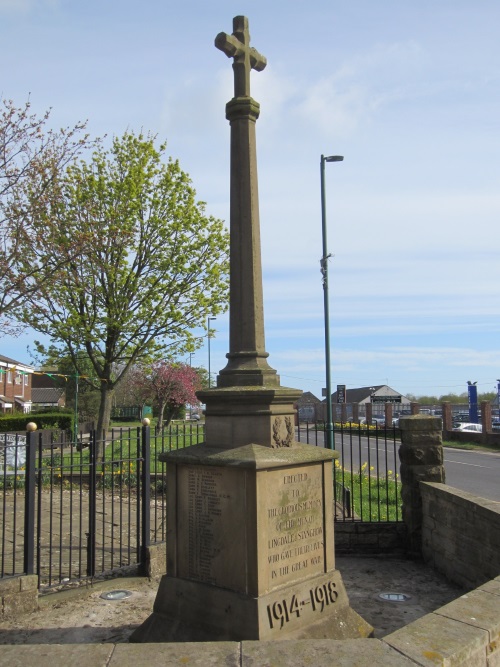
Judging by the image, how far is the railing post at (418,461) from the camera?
813 centimetres

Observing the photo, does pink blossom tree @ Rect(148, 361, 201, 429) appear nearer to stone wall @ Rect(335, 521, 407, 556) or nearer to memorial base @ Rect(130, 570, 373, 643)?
stone wall @ Rect(335, 521, 407, 556)

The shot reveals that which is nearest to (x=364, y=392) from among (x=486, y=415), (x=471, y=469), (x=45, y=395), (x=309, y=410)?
(x=309, y=410)

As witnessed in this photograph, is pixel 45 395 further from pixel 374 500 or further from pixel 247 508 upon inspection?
pixel 247 508

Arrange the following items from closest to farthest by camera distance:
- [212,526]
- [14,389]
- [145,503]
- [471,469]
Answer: [212,526], [145,503], [471,469], [14,389]

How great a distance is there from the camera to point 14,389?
53281 millimetres

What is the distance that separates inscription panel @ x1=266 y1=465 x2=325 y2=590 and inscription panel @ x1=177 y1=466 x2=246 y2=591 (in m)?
0.22

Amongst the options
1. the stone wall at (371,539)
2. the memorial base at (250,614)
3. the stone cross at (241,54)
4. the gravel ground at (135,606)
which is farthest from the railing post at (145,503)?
the stone cross at (241,54)

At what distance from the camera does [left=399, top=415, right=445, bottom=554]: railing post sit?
26.7 feet

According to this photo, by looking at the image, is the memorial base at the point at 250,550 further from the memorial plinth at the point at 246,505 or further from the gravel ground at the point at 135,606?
the gravel ground at the point at 135,606

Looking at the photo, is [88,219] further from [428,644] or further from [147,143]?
[428,644]

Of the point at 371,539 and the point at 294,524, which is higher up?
the point at 294,524

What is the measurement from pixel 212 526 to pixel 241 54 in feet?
12.8

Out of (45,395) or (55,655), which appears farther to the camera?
(45,395)

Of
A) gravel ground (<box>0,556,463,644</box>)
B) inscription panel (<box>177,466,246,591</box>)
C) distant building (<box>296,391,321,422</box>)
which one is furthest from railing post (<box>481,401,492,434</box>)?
inscription panel (<box>177,466,246,591</box>)
